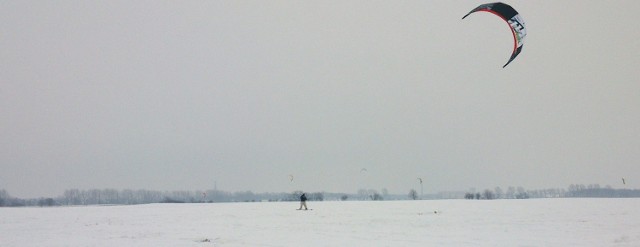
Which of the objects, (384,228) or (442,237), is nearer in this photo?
(442,237)

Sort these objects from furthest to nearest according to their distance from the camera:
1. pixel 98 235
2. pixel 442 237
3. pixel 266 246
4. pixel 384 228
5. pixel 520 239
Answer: pixel 384 228 < pixel 98 235 < pixel 442 237 < pixel 520 239 < pixel 266 246

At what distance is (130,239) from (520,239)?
1119 centimetres

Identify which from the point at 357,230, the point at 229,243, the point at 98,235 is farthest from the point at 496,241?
the point at 98,235

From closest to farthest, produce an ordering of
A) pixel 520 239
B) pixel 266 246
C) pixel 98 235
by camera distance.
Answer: pixel 266 246 < pixel 520 239 < pixel 98 235

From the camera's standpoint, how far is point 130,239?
16016mm

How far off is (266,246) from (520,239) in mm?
6731

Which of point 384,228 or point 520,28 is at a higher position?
point 520,28

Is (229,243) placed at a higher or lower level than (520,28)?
lower

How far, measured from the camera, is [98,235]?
1758 centimetres

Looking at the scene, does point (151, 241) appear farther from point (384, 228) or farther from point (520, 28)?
point (520, 28)

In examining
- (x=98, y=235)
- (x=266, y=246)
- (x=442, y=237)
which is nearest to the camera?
(x=266, y=246)

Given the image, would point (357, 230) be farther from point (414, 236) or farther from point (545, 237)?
point (545, 237)

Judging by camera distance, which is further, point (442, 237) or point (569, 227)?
point (569, 227)

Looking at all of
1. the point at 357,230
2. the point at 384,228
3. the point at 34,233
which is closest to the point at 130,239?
the point at 34,233
